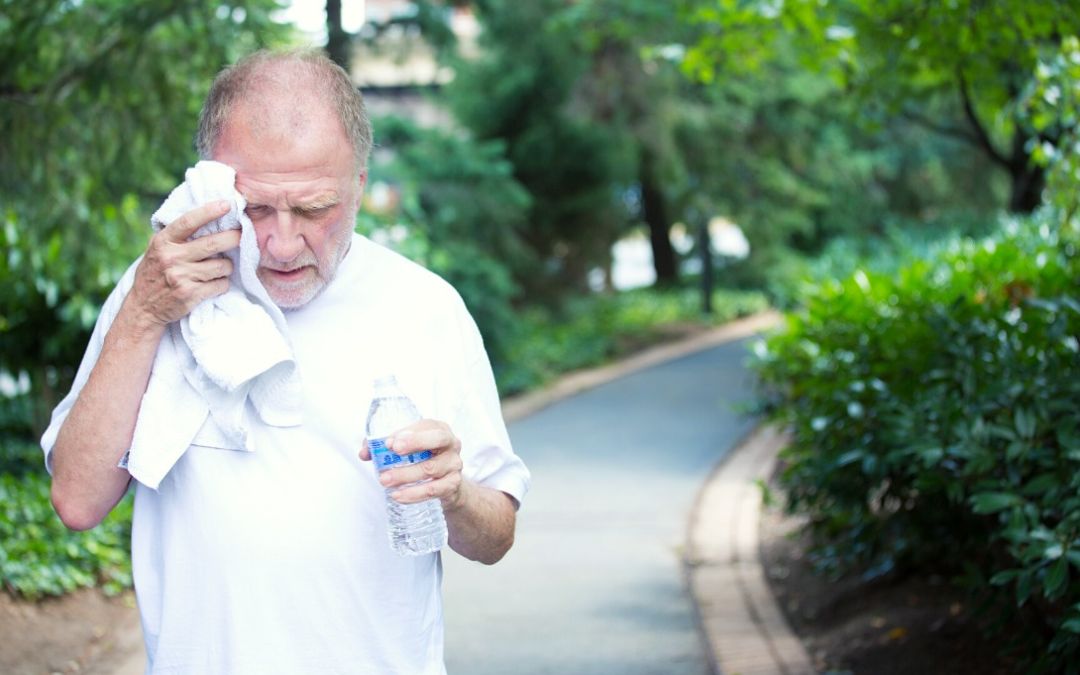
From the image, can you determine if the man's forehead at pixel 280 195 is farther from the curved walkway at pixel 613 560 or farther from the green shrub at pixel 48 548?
the green shrub at pixel 48 548

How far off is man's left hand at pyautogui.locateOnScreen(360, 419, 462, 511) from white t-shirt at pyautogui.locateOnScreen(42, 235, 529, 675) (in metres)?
0.15

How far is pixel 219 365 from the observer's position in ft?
7.25

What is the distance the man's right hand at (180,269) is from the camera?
221 cm

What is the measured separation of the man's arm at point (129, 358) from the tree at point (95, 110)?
452 centimetres

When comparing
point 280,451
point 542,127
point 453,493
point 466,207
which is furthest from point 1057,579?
point 542,127

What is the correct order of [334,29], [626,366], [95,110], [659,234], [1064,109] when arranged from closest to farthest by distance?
[1064,109], [95,110], [334,29], [626,366], [659,234]

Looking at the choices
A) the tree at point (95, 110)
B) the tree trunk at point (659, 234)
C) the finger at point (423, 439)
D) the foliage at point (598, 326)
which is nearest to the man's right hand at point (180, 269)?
the finger at point (423, 439)

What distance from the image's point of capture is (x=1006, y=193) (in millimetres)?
28875

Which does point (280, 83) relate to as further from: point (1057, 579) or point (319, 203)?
point (1057, 579)

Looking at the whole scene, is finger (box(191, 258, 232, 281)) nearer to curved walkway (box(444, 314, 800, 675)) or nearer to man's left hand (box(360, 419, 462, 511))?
man's left hand (box(360, 419, 462, 511))

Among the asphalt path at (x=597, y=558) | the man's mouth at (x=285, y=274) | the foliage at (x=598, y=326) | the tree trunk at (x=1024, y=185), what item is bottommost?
the foliage at (x=598, y=326)

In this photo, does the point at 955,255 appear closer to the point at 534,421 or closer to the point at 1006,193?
the point at 534,421

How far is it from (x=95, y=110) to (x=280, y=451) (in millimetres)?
4904

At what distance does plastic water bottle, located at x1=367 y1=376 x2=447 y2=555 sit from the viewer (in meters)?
2.19
